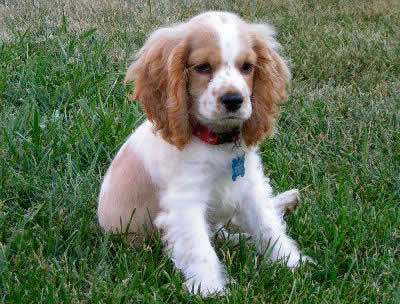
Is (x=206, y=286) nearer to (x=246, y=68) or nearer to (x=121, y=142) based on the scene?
(x=246, y=68)

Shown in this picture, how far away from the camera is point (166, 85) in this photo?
3.39m

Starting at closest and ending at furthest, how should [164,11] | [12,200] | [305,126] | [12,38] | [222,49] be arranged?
[222,49] → [12,200] → [305,126] → [12,38] → [164,11]

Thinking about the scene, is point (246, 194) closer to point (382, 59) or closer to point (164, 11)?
point (382, 59)

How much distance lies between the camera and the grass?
3273 millimetres

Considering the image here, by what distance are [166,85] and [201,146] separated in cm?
37

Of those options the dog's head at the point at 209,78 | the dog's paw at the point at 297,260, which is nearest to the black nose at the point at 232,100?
the dog's head at the point at 209,78

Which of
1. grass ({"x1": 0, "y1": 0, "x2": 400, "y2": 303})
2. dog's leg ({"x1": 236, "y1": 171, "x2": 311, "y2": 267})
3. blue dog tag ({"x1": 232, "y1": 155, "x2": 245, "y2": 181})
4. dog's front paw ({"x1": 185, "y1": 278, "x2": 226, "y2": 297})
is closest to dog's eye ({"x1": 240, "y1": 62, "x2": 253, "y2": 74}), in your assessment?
blue dog tag ({"x1": 232, "y1": 155, "x2": 245, "y2": 181})

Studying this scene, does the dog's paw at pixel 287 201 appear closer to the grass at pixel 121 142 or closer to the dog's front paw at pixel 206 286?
the grass at pixel 121 142

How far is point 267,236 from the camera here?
3711 millimetres

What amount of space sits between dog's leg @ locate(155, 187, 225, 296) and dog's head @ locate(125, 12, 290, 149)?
29 cm

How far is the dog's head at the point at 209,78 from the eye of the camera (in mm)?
3213

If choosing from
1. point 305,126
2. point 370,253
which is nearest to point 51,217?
point 370,253

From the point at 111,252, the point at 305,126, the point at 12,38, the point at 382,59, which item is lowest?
the point at 111,252

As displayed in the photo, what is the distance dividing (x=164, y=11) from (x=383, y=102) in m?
3.38
